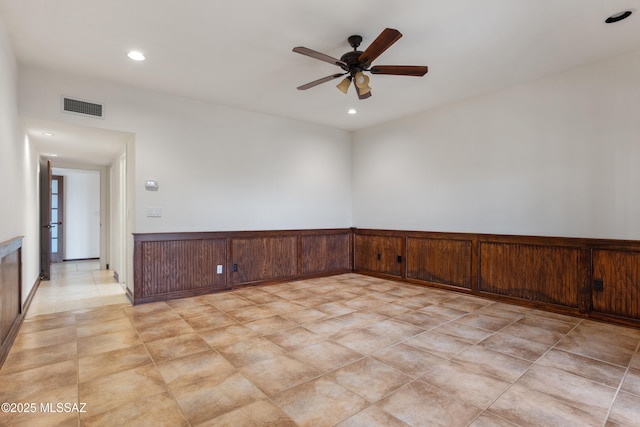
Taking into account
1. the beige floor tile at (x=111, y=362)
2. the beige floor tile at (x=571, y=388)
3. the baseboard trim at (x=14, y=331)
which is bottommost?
the beige floor tile at (x=571, y=388)

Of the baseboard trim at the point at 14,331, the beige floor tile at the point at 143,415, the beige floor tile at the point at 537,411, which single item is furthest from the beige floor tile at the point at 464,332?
the baseboard trim at the point at 14,331

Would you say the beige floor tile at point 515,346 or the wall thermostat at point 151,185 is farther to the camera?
the wall thermostat at point 151,185

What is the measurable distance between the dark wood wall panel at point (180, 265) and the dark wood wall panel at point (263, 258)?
25 centimetres

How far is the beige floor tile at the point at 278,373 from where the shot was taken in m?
2.13

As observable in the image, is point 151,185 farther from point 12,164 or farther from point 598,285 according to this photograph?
point 598,285

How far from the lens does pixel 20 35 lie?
2904 millimetres

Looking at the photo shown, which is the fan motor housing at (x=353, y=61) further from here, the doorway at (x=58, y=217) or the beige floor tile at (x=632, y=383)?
the doorway at (x=58, y=217)

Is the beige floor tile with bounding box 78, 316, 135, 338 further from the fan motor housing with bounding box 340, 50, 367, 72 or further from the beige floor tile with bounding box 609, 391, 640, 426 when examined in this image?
the beige floor tile with bounding box 609, 391, 640, 426

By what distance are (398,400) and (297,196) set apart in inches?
162

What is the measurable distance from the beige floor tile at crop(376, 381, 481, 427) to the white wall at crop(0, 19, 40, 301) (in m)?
3.18

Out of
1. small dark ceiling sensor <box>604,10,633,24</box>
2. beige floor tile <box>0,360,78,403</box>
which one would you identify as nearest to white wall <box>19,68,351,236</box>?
beige floor tile <box>0,360,78,403</box>

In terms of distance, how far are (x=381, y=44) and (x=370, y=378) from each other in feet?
8.16

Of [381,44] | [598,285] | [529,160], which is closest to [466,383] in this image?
[598,285]

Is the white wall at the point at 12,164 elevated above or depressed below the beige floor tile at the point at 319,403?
above
